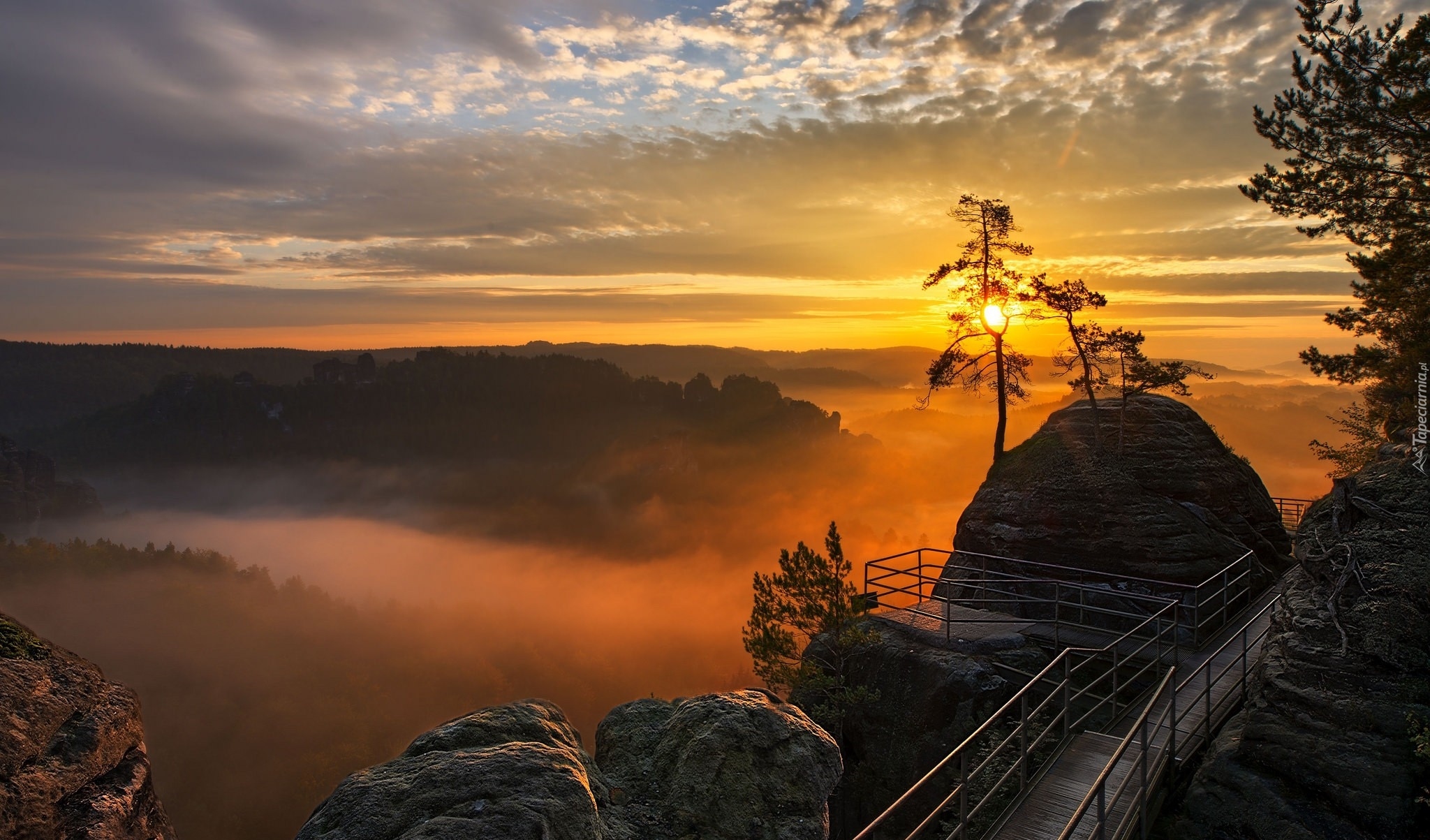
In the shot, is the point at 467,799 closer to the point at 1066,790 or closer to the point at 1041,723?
the point at 1066,790

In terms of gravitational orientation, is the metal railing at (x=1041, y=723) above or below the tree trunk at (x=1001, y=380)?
below

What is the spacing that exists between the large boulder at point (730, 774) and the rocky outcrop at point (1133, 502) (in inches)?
532

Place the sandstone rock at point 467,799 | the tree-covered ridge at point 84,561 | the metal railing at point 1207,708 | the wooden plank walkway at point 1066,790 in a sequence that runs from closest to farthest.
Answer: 1. the sandstone rock at point 467,799
2. the wooden plank walkway at point 1066,790
3. the metal railing at point 1207,708
4. the tree-covered ridge at point 84,561

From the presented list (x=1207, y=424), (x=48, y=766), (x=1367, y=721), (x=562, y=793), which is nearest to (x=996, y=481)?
(x=1207, y=424)

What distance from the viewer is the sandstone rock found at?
5.93m

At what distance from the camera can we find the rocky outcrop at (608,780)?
20.0ft

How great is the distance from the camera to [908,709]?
50.5 ft

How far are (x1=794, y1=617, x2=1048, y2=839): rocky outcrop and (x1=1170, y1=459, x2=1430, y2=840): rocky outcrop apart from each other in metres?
5.02

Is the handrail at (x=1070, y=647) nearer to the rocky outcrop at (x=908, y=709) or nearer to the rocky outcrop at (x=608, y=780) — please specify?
the rocky outcrop at (x=908, y=709)

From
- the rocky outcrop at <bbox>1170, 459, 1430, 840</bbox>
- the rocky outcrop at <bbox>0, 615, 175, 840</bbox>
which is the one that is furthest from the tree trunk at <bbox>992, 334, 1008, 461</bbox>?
the rocky outcrop at <bbox>0, 615, 175, 840</bbox>

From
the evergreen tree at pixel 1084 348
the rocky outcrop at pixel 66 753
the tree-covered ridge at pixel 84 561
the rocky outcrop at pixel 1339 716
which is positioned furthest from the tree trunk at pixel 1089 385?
the tree-covered ridge at pixel 84 561

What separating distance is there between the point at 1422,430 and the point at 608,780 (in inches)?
634

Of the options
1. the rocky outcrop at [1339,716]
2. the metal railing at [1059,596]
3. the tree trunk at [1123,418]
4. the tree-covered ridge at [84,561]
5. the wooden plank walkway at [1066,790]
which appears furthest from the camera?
the tree-covered ridge at [84,561]

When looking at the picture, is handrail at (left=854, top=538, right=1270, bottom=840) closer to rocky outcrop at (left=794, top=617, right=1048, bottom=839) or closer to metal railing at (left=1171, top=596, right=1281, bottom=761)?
metal railing at (left=1171, top=596, right=1281, bottom=761)
